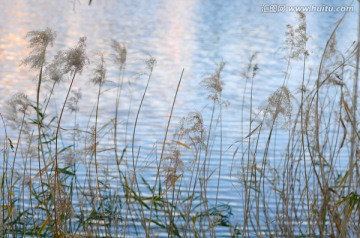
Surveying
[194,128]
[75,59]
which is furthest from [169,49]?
[75,59]

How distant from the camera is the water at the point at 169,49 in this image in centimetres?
677

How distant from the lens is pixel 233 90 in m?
9.21

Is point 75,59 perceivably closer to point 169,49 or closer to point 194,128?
point 194,128

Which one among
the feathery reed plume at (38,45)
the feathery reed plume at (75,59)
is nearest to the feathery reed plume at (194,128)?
the feathery reed plume at (75,59)

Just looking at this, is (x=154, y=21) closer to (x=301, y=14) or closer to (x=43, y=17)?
(x=43, y=17)

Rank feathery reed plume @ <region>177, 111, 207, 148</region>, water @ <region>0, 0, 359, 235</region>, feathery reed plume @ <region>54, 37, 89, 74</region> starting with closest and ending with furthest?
feathery reed plume @ <region>54, 37, 89, 74</region>, feathery reed plume @ <region>177, 111, 207, 148</region>, water @ <region>0, 0, 359, 235</region>

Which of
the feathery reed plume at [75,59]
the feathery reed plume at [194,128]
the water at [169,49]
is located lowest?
the feathery reed plume at [194,128]

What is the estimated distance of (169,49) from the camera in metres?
12.7

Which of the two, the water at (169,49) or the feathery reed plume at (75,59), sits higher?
the water at (169,49)

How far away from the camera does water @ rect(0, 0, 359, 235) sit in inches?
267

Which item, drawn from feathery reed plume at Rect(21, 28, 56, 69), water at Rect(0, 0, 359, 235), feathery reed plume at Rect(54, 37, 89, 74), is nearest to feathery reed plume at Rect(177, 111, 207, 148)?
Answer: water at Rect(0, 0, 359, 235)

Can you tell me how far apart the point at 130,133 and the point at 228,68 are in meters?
5.00

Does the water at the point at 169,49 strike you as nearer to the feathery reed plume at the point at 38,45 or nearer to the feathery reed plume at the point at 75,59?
the feathery reed plume at the point at 38,45

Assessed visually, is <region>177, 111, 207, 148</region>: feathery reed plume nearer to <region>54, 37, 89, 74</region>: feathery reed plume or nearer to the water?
the water
